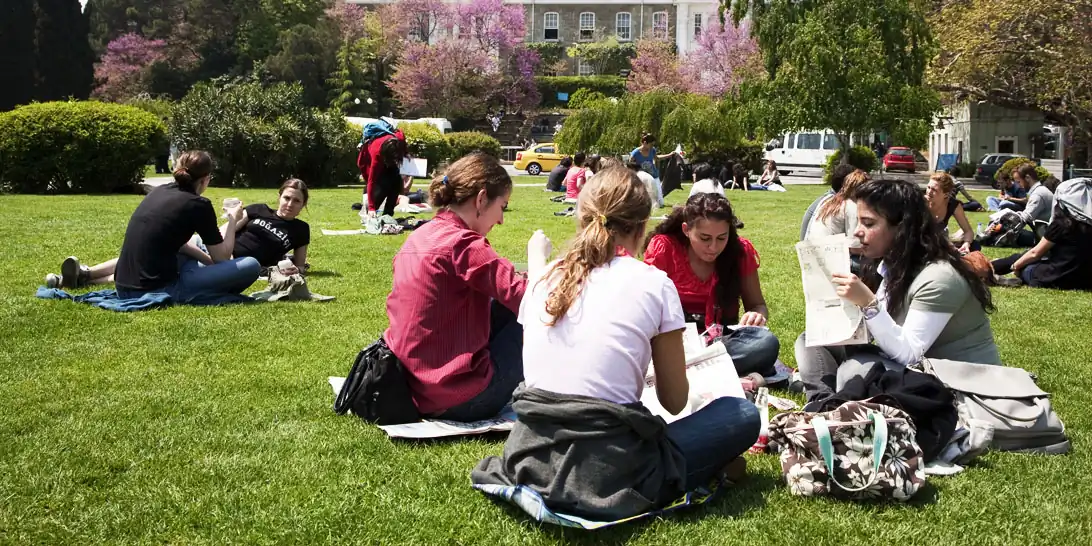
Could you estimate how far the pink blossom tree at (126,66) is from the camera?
53.4 m

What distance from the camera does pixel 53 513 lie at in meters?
3.43

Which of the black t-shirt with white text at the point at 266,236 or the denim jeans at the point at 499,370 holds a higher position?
the black t-shirt with white text at the point at 266,236

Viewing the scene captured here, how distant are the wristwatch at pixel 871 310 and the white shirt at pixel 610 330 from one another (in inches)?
Answer: 41.1

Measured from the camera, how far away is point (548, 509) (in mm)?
3252

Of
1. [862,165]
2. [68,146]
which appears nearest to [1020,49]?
[862,165]

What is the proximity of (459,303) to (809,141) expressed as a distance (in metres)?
39.4

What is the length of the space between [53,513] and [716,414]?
2346 millimetres

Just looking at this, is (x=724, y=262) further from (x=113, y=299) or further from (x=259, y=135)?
(x=259, y=135)

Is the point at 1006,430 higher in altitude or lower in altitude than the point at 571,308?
lower

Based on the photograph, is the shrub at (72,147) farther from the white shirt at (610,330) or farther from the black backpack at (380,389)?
the white shirt at (610,330)

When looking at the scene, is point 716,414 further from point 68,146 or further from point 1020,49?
point 1020,49

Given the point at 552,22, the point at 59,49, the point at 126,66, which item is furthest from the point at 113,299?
the point at 552,22

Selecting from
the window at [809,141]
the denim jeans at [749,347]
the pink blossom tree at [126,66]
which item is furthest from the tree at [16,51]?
the denim jeans at [749,347]

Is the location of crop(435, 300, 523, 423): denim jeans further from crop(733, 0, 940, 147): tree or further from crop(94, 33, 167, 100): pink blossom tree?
crop(94, 33, 167, 100): pink blossom tree
